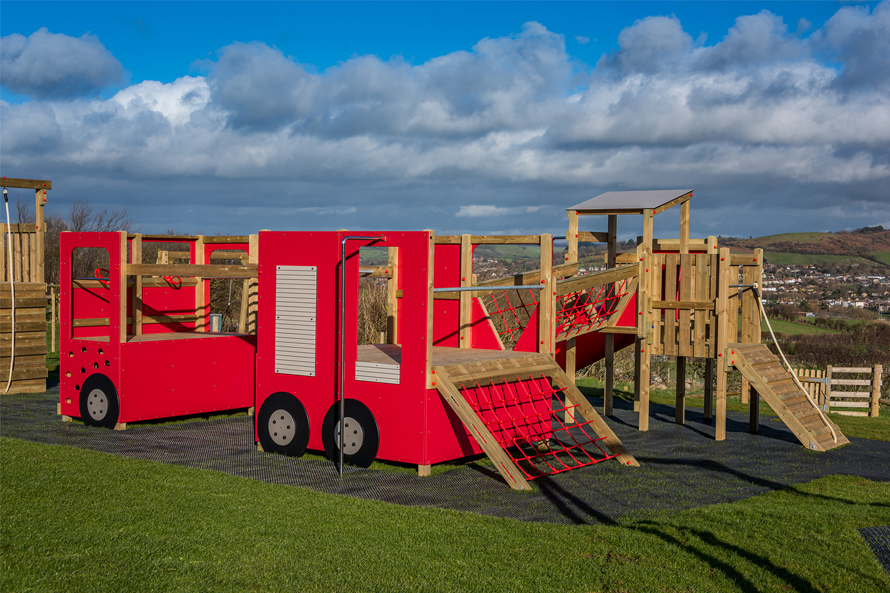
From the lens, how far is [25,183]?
13.8 meters

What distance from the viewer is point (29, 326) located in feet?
46.3

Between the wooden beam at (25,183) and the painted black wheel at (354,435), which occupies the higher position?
the wooden beam at (25,183)

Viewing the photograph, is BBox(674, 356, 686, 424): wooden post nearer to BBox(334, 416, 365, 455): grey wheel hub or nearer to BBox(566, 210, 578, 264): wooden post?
BBox(566, 210, 578, 264): wooden post

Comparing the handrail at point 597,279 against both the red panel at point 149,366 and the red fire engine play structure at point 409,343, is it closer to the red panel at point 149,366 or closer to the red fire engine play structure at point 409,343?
the red fire engine play structure at point 409,343

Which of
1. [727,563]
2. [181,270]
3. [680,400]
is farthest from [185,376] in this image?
[727,563]

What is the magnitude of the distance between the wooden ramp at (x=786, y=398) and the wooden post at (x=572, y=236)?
264 cm

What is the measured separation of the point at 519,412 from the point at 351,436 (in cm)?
202

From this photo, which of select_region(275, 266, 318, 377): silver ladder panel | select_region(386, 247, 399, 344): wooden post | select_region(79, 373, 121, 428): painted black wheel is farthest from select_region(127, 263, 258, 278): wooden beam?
select_region(386, 247, 399, 344): wooden post

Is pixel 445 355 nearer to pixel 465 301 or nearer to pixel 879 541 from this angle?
pixel 465 301

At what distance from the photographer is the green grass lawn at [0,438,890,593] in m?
5.04

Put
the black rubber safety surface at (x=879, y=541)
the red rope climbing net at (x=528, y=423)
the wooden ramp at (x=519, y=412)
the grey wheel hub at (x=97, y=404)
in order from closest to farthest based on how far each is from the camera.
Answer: the black rubber safety surface at (x=879, y=541) → the wooden ramp at (x=519, y=412) → the red rope climbing net at (x=528, y=423) → the grey wheel hub at (x=97, y=404)

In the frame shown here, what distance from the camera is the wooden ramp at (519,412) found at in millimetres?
8094

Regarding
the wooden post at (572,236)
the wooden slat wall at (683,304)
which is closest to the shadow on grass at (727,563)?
the wooden slat wall at (683,304)

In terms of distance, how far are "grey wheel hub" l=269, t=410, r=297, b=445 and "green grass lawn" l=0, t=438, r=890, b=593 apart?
1.78 m
